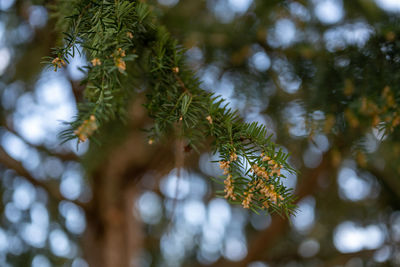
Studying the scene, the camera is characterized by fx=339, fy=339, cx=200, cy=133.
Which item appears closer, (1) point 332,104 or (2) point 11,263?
(1) point 332,104

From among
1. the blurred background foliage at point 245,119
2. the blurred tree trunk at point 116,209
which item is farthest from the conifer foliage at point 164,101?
the blurred tree trunk at point 116,209

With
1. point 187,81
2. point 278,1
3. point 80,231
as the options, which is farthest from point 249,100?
point 80,231

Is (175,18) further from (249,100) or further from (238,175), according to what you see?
(238,175)

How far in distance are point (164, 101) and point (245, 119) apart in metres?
0.80

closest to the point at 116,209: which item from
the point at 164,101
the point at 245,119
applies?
the point at 245,119

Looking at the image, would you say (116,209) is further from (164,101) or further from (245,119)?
(164,101)

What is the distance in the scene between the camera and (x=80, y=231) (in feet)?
6.81

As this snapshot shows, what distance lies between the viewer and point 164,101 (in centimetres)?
43

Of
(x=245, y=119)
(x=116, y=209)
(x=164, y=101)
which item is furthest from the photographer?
(x=116, y=209)

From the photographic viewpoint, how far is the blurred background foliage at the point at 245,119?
27.5 inches

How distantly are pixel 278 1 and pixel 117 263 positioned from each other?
1359mm

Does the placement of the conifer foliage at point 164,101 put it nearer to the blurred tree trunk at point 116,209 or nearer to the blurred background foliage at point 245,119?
the blurred background foliage at point 245,119

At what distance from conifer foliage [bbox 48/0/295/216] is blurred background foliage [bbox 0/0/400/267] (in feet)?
0.26

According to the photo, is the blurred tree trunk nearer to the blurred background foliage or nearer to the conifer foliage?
the blurred background foliage
